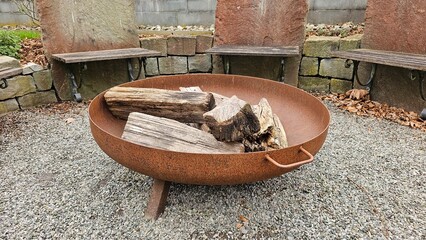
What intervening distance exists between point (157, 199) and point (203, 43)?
242cm

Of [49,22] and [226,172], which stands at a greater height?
[49,22]

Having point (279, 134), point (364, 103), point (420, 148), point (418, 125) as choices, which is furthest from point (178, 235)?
point (364, 103)

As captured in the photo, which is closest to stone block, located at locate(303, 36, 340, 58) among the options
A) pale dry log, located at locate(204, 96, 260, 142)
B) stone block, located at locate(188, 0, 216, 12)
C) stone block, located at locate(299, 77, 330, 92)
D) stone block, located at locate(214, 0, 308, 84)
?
stone block, located at locate(214, 0, 308, 84)

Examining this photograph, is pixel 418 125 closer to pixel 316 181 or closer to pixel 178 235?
pixel 316 181

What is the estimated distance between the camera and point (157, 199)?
1.53m

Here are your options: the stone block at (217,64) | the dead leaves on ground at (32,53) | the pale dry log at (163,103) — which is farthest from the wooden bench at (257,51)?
the dead leaves on ground at (32,53)

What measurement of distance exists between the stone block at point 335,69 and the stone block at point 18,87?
3111mm

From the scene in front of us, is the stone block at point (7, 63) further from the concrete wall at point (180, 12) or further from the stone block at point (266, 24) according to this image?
the concrete wall at point (180, 12)

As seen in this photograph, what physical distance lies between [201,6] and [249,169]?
413cm

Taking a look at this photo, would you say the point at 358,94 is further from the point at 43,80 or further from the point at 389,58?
the point at 43,80

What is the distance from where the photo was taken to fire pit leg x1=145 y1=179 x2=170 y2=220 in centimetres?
152

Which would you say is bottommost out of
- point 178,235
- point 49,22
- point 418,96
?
point 178,235

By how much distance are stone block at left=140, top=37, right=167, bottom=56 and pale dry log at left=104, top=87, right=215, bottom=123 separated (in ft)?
5.77

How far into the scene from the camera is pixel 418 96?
9.14 feet
